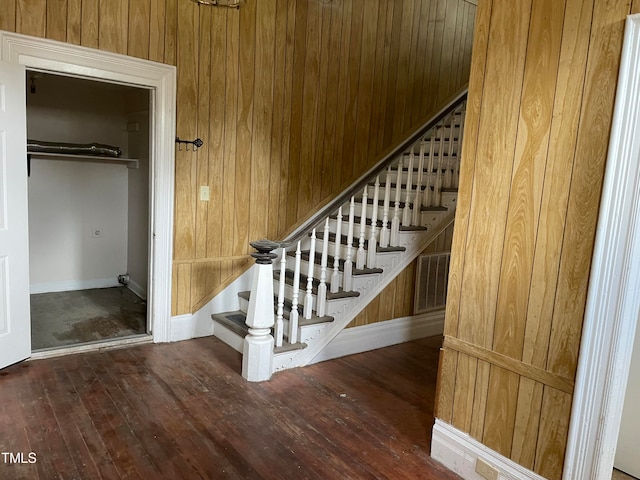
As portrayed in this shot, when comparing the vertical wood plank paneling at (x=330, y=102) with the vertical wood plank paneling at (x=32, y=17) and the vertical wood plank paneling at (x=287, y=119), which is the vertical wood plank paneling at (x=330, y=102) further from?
the vertical wood plank paneling at (x=32, y=17)

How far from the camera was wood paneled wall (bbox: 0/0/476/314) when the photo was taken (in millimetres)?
3510

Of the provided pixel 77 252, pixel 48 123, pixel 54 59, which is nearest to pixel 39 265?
pixel 77 252

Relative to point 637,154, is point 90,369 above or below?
below

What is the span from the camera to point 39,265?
5.20 m

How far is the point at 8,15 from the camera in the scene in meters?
3.00

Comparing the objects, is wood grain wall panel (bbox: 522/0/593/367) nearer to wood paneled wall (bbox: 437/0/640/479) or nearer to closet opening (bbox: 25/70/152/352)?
wood paneled wall (bbox: 437/0/640/479)

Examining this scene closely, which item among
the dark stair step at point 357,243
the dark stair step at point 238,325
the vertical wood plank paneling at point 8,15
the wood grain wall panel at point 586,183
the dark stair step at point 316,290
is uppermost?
the vertical wood plank paneling at point 8,15

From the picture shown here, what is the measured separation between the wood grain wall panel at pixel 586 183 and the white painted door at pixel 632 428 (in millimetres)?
727

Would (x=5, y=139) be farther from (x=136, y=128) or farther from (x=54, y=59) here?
(x=136, y=128)

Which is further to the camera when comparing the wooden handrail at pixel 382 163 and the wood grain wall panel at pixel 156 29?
the wooden handrail at pixel 382 163

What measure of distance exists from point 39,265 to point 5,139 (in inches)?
102

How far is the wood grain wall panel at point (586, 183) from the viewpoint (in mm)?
1773

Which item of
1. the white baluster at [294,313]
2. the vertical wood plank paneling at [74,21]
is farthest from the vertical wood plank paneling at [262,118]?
the vertical wood plank paneling at [74,21]

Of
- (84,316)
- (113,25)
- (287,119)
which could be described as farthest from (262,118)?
(84,316)
